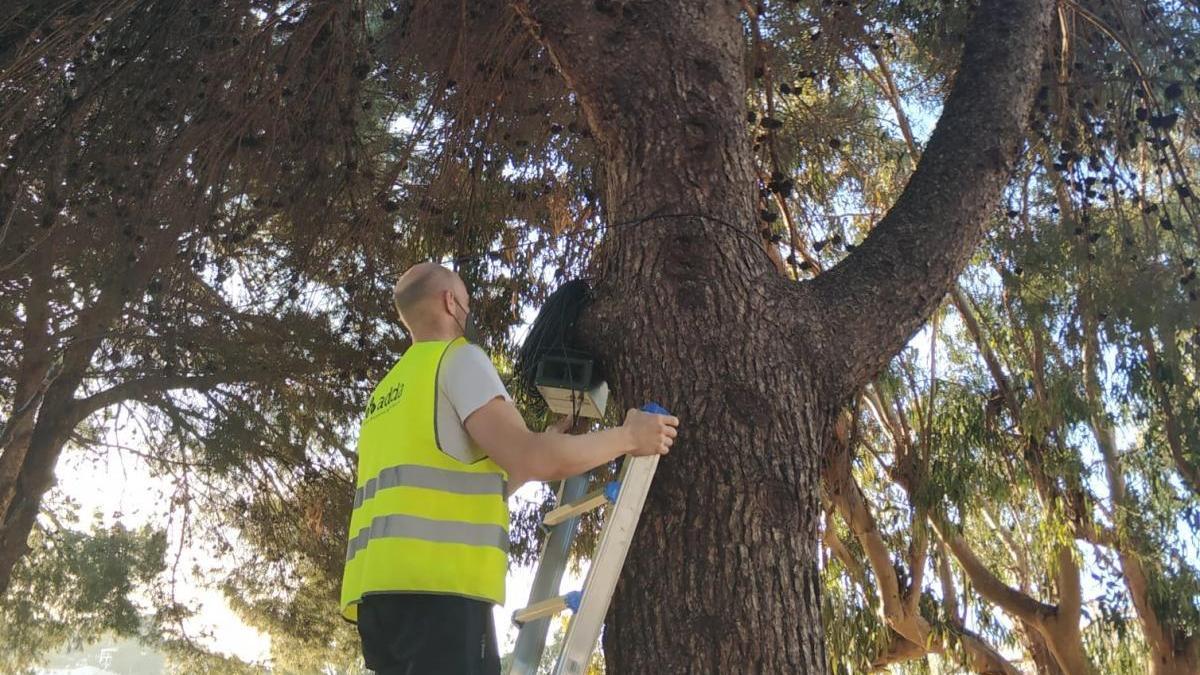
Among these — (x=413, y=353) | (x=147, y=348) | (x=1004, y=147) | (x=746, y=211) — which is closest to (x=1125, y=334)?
(x=1004, y=147)

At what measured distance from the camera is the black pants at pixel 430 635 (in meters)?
2.18

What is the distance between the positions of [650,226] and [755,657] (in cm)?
105

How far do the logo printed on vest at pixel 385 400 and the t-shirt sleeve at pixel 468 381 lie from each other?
0.16 metres

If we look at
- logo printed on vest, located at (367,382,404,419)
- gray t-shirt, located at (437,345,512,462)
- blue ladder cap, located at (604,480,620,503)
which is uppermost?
logo printed on vest, located at (367,382,404,419)

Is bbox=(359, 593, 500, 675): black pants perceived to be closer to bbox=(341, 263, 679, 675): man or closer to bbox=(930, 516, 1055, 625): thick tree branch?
bbox=(341, 263, 679, 675): man

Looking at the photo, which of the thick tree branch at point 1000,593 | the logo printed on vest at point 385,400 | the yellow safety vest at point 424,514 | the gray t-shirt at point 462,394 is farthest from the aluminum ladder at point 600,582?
the thick tree branch at point 1000,593

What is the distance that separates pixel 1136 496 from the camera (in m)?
6.84

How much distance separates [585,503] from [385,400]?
498 millimetres

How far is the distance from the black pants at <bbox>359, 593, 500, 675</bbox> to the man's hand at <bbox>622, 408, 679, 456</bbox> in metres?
0.43

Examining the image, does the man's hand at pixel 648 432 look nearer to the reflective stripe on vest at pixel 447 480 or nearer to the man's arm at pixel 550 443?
the man's arm at pixel 550 443

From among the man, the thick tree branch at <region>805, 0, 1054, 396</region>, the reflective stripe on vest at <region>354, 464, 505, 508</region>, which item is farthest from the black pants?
the thick tree branch at <region>805, 0, 1054, 396</region>

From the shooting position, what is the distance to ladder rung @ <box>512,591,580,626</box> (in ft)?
7.70

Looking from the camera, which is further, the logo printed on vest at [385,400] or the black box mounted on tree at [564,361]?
the black box mounted on tree at [564,361]

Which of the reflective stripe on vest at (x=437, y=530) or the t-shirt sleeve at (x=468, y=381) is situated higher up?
the t-shirt sleeve at (x=468, y=381)
